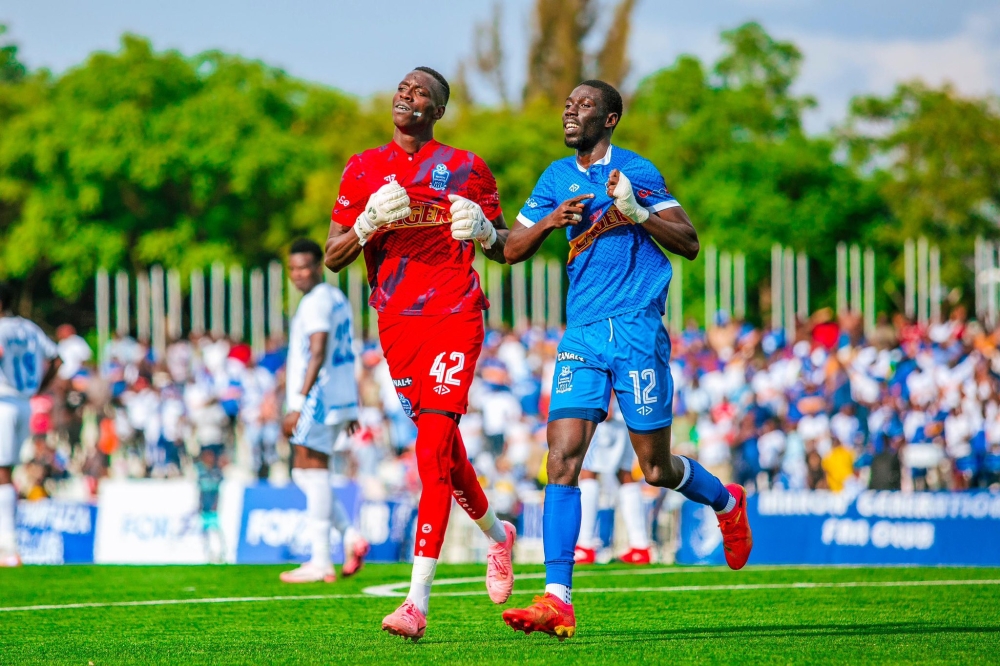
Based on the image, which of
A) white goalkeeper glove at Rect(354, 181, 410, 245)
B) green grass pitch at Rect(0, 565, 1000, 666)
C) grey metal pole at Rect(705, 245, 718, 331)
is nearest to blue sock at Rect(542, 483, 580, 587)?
green grass pitch at Rect(0, 565, 1000, 666)

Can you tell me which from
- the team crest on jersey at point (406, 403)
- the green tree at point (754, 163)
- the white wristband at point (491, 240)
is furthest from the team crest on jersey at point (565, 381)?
the green tree at point (754, 163)

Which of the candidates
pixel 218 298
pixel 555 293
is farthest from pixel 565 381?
pixel 218 298

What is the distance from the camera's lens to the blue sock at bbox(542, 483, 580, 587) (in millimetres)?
7301

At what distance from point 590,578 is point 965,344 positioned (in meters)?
11.5

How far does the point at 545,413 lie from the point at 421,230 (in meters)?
13.9

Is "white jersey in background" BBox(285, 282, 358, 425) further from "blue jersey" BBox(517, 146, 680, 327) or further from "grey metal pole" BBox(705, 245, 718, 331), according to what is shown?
"grey metal pole" BBox(705, 245, 718, 331)

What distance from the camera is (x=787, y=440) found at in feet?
68.4

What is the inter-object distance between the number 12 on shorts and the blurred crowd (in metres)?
10.7

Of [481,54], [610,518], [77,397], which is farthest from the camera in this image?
[481,54]

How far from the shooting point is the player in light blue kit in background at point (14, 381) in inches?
526

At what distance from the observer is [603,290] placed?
779cm

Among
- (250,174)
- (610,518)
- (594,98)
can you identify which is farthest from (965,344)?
(250,174)

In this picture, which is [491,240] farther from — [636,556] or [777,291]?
[777,291]

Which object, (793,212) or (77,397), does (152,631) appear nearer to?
(77,397)
